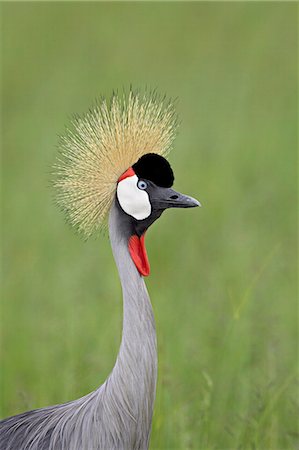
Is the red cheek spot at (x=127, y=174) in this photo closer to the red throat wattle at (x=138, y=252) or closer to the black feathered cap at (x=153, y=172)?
the black feathered cap at (x=153, y=172)

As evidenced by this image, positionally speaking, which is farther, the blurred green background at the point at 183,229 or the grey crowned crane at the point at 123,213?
the blurred green background at the point at 183,229

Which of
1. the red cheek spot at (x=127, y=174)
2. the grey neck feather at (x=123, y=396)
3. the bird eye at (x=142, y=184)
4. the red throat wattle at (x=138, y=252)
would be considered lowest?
A: the grey neck feather at (x=123, y=396)

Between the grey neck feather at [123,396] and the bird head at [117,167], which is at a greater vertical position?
the bird head at [117,167]

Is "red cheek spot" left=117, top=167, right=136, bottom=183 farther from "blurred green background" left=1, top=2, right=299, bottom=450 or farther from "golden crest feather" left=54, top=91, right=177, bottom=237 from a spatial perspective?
"blurred green background" left=1, top=2, right=299, bottom=450

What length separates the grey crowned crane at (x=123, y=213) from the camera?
2.42m

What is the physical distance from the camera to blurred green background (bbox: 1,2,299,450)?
12.2 feet

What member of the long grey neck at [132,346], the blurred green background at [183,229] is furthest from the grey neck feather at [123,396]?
the blurred green background at [183,229]

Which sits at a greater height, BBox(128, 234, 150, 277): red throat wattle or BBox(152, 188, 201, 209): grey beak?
BBox(152, 188, 201, 209): grey beak

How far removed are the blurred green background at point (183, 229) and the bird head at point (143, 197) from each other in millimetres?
596

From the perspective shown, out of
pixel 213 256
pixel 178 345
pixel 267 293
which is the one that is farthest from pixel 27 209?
pixel 178 345

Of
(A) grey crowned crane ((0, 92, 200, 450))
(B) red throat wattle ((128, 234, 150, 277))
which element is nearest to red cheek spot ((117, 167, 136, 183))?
(A) grey crowned crane ((0, 92, 200, 450))

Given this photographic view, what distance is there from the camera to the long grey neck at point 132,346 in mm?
2412

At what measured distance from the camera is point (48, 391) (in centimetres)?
382

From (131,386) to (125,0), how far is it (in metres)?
8.07
